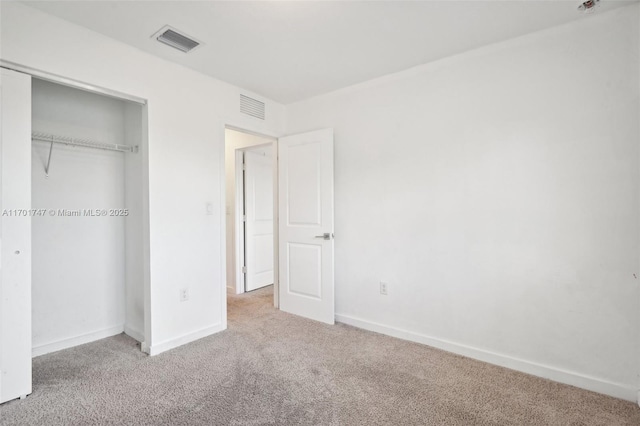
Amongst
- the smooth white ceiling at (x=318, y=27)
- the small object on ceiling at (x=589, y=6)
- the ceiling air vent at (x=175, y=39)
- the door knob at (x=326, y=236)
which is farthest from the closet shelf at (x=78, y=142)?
the small object on ceiling at (x=589, y=6)

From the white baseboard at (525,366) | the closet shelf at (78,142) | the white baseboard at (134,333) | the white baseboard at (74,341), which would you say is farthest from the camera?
the white baseboard at (134,333)

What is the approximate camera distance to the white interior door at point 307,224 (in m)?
3.35

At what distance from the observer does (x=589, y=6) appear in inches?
78.0

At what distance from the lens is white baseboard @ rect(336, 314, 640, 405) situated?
204cm

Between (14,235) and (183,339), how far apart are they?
1.47m

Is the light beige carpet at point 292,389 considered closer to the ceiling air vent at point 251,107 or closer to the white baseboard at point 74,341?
the white baseboard at point 74,341

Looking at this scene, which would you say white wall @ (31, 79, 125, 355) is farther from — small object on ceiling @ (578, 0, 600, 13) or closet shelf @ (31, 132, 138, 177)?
small object on ceiling @ (578, 0, 600, 13)

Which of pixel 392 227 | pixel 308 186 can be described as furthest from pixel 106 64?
pixel 392 227

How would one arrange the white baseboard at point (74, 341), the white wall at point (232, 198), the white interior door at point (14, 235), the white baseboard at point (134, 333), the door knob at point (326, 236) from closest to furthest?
1. the white interior door at point (14, 235)
2. the white baseboard at point (74, 341)
3. the white baseboard at point (134, 333)
4. the door knob at point (326, 236)
5. the white wall at point (232, 198)

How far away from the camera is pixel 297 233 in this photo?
11.8ft

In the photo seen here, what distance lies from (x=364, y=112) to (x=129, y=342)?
3083mm

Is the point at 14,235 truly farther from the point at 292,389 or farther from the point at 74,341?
the point at 292,389

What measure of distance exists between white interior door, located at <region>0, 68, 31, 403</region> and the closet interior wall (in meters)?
0.75

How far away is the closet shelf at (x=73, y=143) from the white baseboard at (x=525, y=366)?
9.48 ft
